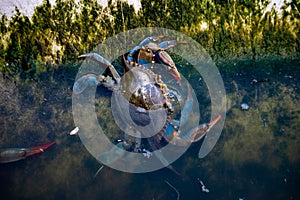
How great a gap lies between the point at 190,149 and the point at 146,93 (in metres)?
0.82

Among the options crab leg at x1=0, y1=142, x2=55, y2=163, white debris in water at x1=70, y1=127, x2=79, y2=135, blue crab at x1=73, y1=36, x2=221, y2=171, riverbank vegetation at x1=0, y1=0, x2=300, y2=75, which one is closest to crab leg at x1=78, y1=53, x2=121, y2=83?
blue crab at x1=73, y1=36, x2=221, y2=171

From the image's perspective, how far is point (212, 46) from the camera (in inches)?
174

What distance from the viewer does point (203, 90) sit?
14.3ft

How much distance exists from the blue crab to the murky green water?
17cm

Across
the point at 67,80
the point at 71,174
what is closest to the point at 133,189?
the point at 71,174

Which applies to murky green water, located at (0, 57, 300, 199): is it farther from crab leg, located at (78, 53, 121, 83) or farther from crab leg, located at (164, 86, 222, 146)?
crab leg, located at (78, 53, 121, 83)

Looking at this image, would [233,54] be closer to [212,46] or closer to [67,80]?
[212,46]

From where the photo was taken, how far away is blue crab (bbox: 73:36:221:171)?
4133 millimetres

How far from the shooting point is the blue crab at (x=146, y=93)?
163 inches

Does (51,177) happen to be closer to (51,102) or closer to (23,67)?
(51,102)

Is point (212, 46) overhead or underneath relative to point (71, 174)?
overhead

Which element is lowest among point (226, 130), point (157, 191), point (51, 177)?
point (157, 191)

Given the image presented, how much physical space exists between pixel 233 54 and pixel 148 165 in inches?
65.7

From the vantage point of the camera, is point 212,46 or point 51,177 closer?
point 51,177
